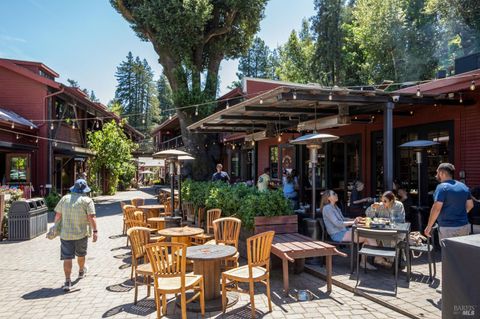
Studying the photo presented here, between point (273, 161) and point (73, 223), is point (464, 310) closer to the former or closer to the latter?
point (73, 223)

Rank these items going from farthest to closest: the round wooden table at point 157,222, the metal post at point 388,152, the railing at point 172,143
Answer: the railing at point 172,143, the round wooden table at point 157,222, the metal post at point 388,152

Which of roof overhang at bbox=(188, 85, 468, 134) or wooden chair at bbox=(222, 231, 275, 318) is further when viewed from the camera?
roof overhang at bbox=(188, 85, 468, 134)

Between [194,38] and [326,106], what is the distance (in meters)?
9.96

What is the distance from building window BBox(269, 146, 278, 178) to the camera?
16328 millimetres

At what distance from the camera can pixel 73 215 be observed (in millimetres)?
5465

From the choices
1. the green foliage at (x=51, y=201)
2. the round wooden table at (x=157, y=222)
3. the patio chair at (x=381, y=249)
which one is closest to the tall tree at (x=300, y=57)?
the green foliage at (x=51, y=201)

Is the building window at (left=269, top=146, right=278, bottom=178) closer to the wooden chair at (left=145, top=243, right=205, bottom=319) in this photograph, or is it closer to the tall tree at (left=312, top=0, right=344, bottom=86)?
the wooden chair at (left=145, top=243, right=205, bottom=319)

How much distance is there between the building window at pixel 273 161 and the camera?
643 inches

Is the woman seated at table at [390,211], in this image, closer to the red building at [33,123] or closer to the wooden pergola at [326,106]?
the wooden pergola at [326,106]

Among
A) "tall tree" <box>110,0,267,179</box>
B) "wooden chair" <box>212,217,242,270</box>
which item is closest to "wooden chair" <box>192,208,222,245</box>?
"wooden chair" <box>212,217,242,270</box>

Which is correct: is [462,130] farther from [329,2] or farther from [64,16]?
[329,2]

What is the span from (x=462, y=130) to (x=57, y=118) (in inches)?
684

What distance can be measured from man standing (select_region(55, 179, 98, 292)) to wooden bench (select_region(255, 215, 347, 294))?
274 centimetres

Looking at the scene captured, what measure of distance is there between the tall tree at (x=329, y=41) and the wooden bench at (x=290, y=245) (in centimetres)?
2636
